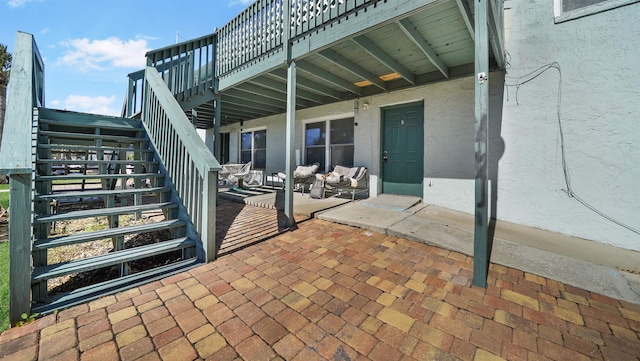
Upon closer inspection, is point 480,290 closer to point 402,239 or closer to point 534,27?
point 402,239

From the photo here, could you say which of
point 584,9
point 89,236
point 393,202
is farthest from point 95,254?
point 584,9

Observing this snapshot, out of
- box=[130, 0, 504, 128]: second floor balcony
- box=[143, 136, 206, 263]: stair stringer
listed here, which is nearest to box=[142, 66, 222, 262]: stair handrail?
box=[143, 136, 206, 263]: stair stringer

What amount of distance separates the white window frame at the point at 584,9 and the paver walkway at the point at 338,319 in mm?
3674

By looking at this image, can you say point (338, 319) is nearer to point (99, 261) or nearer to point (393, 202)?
point (99, 261)

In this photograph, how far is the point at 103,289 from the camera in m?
1.84

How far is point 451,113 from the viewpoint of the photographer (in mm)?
4426

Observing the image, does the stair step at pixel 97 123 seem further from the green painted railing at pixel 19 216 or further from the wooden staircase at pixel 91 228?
the green painted railing at pixel 19 216

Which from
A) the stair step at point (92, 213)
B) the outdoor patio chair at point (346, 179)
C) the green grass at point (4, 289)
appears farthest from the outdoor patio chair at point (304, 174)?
the green grass at point (4, 289)

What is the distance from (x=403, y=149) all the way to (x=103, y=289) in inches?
203

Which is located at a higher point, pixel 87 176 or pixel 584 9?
pixel 584 9

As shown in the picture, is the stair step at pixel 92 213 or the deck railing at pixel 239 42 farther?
the deck railing at pixel 239 42

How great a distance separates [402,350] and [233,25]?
5.70m

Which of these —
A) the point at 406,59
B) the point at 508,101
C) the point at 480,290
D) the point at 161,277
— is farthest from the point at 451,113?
the point at 161,277

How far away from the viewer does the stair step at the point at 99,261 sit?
173 cm
